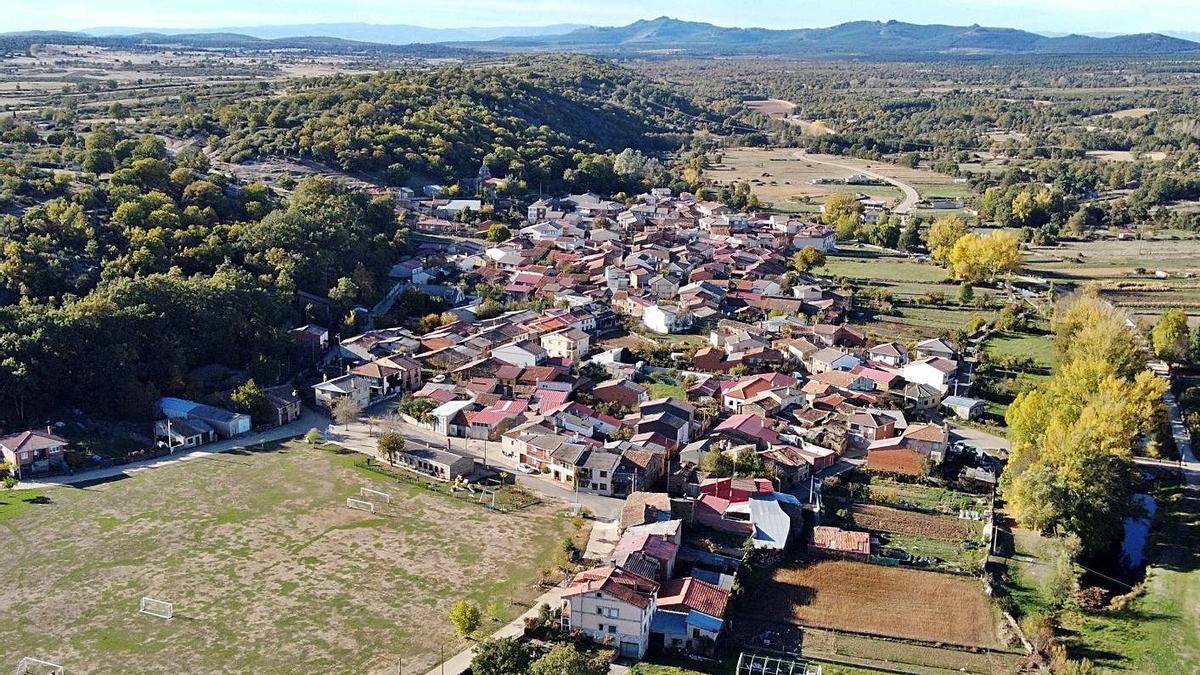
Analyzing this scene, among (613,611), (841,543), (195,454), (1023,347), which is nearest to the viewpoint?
(613,611)

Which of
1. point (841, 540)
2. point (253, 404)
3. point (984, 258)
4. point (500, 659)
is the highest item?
point (984, 258)

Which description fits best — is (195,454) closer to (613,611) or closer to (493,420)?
(493,420)

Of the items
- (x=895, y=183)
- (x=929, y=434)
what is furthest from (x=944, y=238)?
(x=895, y=183)

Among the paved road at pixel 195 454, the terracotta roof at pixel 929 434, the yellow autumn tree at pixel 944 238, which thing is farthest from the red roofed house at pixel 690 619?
the yellow autumn tree at pixel 944 238

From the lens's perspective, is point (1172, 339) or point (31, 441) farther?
point (1172, 339)

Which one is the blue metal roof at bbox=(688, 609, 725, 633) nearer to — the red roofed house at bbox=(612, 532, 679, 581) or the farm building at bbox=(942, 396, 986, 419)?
the red roofed house at bbox=(612, 532, 679, 581)

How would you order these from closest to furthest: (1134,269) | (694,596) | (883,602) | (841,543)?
(694,596) < (883,602) < (841,543) < (1134,269)

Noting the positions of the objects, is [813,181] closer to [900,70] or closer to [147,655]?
[147,655]

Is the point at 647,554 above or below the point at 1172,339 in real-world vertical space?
below
